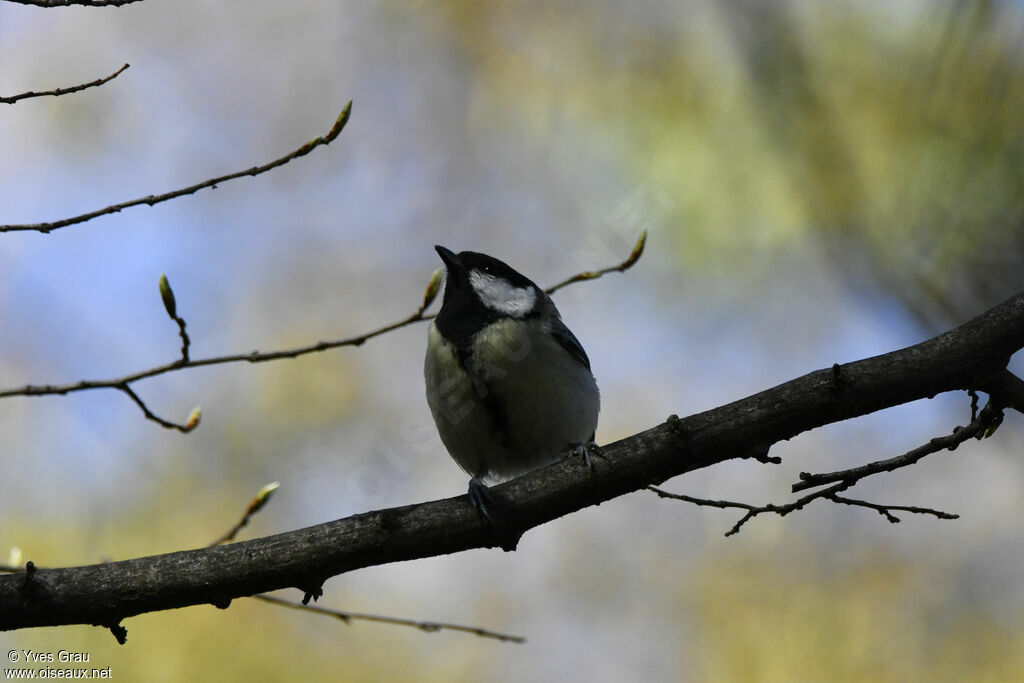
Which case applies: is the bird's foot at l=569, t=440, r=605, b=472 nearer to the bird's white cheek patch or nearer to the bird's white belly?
the bird's white belly

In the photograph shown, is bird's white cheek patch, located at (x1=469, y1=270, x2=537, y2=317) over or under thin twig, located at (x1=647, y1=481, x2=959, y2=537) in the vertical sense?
over

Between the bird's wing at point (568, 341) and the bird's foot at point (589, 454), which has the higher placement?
the bird's wing at point (568, 341)

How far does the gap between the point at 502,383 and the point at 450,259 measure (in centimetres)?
85

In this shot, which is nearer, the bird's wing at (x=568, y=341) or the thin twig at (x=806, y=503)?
the thin twig at (x=806, y=503)

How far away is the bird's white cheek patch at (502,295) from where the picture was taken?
4184 mm

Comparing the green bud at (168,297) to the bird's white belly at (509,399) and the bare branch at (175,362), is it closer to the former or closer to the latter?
the bare branch at (175,362)

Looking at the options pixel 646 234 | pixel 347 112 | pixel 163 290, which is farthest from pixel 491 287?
pixel 163 290

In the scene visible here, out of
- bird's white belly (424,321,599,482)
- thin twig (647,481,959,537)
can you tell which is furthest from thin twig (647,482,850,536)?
bird's white belly (424,321,599,482)

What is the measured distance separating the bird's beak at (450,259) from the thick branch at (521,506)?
1781 millimetres

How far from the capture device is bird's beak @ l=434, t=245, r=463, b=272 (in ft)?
14.4

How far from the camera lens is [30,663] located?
138 inches

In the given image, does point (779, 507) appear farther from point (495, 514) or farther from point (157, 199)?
point (157, 199)

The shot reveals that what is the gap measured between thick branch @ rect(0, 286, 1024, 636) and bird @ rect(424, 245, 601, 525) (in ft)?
3.52

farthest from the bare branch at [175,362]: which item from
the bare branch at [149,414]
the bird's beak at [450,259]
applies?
the bird's beak at [450,259]
